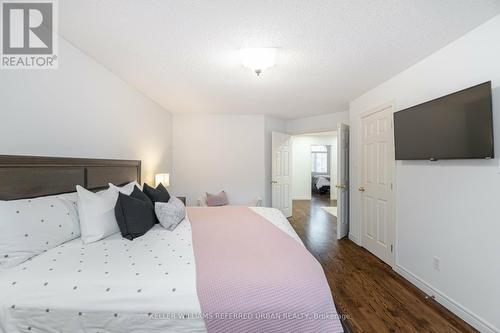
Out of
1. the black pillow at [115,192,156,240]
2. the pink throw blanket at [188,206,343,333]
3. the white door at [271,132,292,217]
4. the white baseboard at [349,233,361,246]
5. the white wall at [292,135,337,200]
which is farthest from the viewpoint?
the white wall at [292,135,337,200]

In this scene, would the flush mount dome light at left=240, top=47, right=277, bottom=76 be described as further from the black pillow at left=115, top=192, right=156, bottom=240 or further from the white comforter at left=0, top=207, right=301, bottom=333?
the white comforter at left=0, top=207, right=301, bottom=333

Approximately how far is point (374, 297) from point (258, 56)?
100 inches

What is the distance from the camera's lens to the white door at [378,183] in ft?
9.15

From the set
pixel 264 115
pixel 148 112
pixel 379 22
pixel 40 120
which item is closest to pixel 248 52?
pixel 379 22

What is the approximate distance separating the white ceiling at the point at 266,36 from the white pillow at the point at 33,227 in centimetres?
140

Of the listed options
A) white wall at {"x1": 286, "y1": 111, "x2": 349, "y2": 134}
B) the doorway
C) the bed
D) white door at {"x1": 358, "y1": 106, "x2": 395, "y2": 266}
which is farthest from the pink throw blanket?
white wall at {"x1": 286, "y1": 111, "x2": 349, "y2": 134}

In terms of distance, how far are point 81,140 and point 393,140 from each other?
350 cm

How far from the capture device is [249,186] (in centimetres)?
475

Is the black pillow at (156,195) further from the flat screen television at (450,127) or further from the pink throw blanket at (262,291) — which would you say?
the flat screen television at (450,127)

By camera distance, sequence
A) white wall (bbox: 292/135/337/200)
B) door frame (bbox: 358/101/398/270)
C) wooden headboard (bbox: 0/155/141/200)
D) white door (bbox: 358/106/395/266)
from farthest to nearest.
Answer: white wall (bbox: 292/135/337/200)
white door (bbox: 358/106/395/266)
door frame (bbox: 358/101/398/270)
wooden headboard (bbox: 0/155/141/200)

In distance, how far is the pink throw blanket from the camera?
101 cm

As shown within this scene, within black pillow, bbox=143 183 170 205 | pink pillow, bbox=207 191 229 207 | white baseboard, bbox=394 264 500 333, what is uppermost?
black pillow, bbox=143 183 170 205

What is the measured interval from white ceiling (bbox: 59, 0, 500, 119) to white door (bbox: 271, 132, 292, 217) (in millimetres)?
2069

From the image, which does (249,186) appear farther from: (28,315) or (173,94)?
(28,315)
